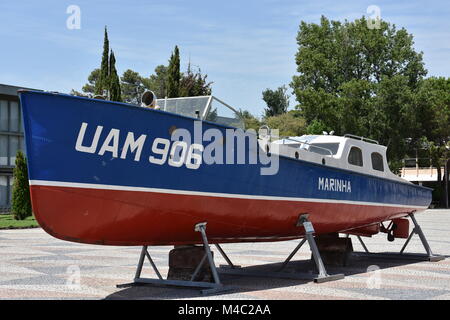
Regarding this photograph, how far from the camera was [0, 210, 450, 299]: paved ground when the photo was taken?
7.96 meters

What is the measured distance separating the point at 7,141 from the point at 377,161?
95.9ft

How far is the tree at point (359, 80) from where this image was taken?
47.0m

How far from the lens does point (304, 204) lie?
970cm

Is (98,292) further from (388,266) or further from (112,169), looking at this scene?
(388,266)

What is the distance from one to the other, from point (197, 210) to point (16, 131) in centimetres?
3138

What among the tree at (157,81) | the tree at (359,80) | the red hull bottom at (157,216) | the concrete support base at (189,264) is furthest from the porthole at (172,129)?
the tree at (157,81)

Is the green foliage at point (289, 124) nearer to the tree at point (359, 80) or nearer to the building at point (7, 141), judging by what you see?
the tree at point (359, 80)

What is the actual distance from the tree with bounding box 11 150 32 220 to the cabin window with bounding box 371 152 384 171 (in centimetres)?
1998

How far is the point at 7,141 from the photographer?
1435 inches

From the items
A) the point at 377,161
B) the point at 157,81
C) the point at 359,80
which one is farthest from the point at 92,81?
the point at 377,161

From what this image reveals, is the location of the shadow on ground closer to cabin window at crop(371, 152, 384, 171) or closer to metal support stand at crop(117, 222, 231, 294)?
metal support stand at crop(117, 222, 231, 294)

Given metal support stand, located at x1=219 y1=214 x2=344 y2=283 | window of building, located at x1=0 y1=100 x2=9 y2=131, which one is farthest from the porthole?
window of building, located at x1=0 y1=100 x2=9 y2=131
